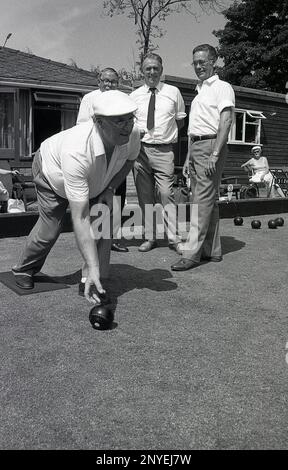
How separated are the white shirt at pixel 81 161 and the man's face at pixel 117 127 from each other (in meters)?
0.08

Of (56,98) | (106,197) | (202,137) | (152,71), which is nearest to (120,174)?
(106,197)

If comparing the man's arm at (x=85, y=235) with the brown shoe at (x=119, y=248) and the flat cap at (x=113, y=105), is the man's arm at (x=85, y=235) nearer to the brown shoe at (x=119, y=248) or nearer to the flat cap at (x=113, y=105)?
the flat cap at (x=113, y=105)

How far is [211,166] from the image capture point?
494 cm

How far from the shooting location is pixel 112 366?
2723 mm

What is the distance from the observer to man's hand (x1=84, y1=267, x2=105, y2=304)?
9.76ft

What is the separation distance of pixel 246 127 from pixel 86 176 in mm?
16703

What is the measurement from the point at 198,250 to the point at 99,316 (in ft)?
6.77

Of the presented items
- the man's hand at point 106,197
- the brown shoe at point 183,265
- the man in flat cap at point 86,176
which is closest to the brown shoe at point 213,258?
the brown shoe at point 183,265

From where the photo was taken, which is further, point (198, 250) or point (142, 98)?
point (142, 98)

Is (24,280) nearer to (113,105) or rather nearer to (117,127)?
(117,127)

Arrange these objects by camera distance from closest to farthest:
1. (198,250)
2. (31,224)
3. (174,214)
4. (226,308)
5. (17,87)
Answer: (226,308), (198,250), (174,214), (31,224), (17,87)

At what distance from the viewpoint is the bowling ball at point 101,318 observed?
126 inches
